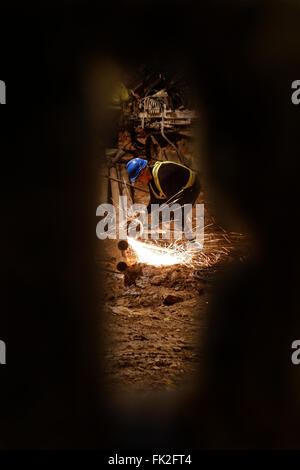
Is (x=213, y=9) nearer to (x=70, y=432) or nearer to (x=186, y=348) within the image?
(x=186, y=348)

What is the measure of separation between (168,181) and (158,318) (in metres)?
1.13

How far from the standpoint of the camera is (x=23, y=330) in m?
1.50

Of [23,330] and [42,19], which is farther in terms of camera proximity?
[23,330]

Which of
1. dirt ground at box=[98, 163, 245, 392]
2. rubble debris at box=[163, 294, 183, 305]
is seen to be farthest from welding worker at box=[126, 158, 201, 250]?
rubble debris at box=[163, 294, 183, 305]

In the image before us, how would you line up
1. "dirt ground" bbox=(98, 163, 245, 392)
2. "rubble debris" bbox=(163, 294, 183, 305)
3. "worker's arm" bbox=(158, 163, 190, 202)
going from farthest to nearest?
1. "worker's arm" bbox=(158, 163, 190, 202)
2. "rubble debris" bbox=(163, 294, 183, 305)
3. "dirt ground" bbox=(98, 163, 245, 392)

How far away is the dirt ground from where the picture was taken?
153 centimetres

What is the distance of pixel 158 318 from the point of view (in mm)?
1629

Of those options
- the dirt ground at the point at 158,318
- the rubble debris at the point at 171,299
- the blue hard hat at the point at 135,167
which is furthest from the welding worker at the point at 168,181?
the rubble debris at the point at 171,299

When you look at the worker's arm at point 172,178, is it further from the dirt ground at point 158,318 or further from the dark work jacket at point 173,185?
the dirt ground at point 158,318

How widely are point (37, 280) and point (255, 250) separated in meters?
1.18

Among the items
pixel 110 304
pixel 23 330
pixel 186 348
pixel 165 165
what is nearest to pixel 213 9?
pixel 165 165

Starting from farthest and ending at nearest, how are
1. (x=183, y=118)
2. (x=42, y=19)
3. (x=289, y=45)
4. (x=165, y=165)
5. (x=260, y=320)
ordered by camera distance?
(x=165, y=165) < (x=183, y=118) < (x=260, y=320) < (x=289, y=45) < (x=42, y=19)

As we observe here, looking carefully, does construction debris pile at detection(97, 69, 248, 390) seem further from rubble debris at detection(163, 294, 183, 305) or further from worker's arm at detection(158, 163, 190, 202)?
worker's arm at detection(158, 163, 190, 202)

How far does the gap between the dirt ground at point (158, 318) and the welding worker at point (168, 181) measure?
22cm
